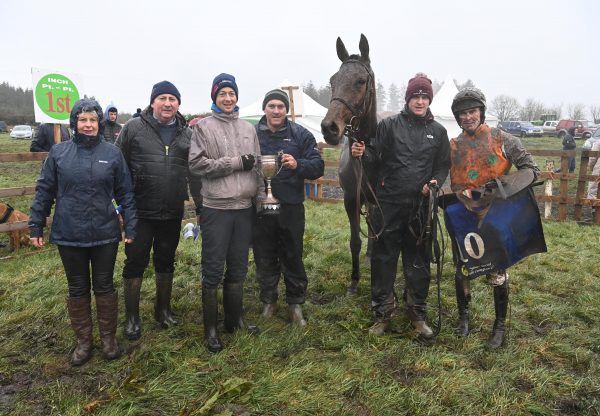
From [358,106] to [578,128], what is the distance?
3681 cm

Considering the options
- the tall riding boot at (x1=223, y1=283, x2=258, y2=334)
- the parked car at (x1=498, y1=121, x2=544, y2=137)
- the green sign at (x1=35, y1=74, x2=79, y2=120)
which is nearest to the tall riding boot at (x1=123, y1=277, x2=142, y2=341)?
the tall riding boot at (x1=223, y1=283, x2=258, y2=334)

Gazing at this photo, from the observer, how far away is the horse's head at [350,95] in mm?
3146

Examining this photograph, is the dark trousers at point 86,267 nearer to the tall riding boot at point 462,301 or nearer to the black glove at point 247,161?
the black glove at point 247,161

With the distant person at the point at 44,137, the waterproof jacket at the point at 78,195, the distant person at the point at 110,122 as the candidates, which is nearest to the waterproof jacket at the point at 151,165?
the waterproof jacket at the point at 78,195

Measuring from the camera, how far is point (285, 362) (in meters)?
3.11

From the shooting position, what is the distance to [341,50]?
3.56m

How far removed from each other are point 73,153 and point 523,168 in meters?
3.42

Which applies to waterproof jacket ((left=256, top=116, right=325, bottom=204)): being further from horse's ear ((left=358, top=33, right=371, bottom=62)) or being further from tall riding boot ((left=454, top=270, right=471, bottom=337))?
tall riding boot ((left=454, top=270, right=471, bottom=337))

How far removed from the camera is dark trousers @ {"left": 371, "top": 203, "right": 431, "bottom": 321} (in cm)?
358

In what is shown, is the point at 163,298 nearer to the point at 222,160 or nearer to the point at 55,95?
the point at 222,160

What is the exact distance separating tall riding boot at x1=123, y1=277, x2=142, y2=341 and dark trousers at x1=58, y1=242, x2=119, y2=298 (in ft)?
1.13

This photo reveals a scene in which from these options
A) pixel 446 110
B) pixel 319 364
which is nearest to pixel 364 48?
pixel 319 364

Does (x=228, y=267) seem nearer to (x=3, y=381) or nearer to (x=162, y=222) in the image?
(x=162, y=222)

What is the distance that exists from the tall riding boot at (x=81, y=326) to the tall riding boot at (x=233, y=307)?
3.50ft
